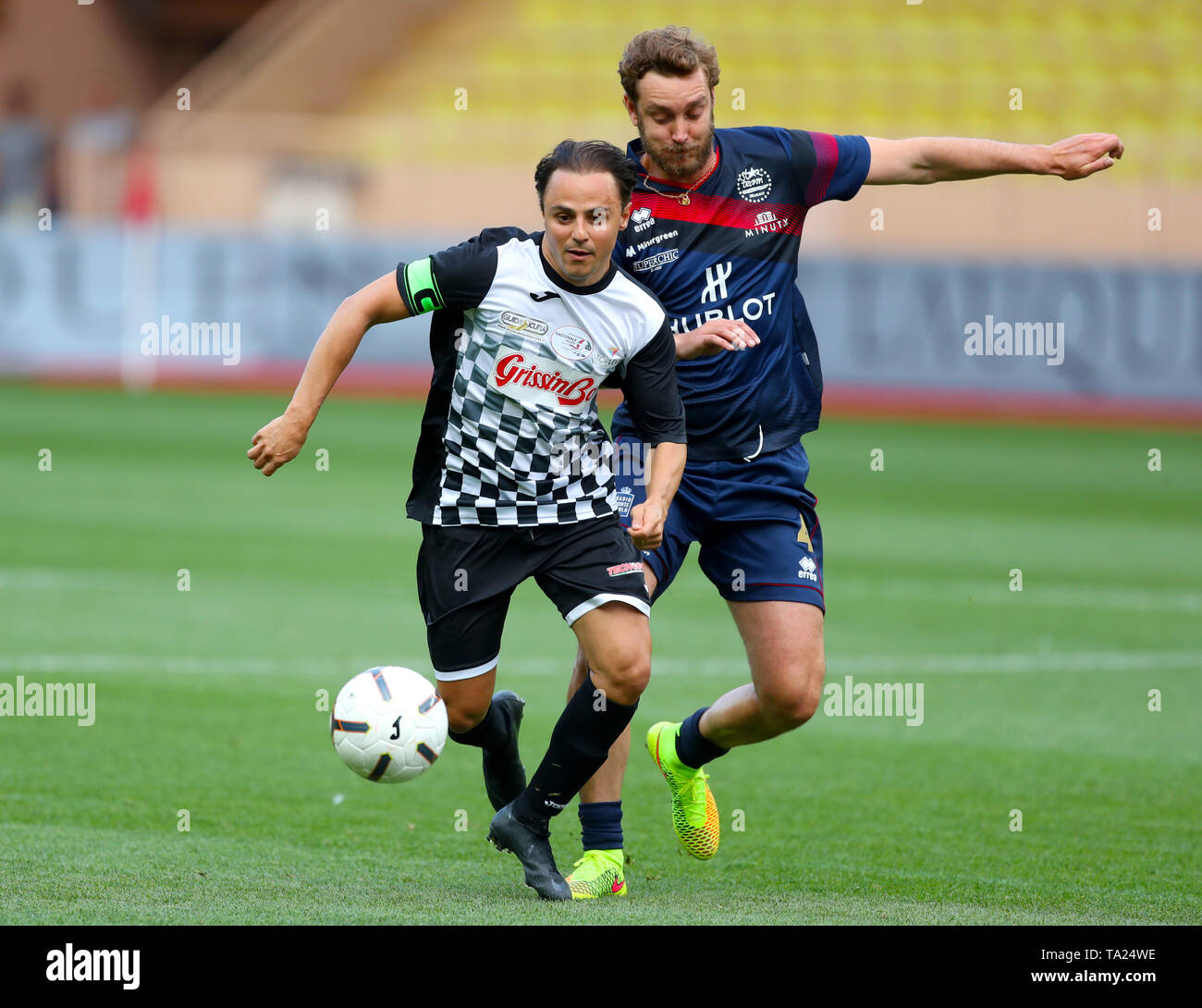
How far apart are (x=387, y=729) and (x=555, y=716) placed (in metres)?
2.98

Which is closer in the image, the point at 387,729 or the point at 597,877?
the point at 387,729

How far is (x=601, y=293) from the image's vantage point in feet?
16.1

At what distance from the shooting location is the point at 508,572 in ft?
16.4

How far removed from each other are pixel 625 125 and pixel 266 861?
70.1 feet

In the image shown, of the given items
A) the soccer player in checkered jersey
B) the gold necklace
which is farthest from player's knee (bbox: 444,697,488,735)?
the gold necklace

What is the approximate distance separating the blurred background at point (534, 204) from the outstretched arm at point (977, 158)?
17.3 meters

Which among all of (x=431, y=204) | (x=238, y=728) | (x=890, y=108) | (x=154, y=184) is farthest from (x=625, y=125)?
(x=238, y=728)

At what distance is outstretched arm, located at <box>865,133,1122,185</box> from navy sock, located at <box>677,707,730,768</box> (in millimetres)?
1847

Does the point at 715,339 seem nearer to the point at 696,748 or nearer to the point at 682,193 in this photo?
the point at 682,193

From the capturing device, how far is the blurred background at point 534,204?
74.1 ft

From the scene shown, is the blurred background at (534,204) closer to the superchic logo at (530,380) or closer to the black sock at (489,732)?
the black sock at (489,732)

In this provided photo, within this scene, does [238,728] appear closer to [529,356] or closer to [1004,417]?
[529,356]

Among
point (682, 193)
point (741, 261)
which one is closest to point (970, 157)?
point (741, 261)

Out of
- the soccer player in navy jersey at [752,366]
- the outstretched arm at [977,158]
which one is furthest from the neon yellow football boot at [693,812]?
the outstretched arm at [977,158]
